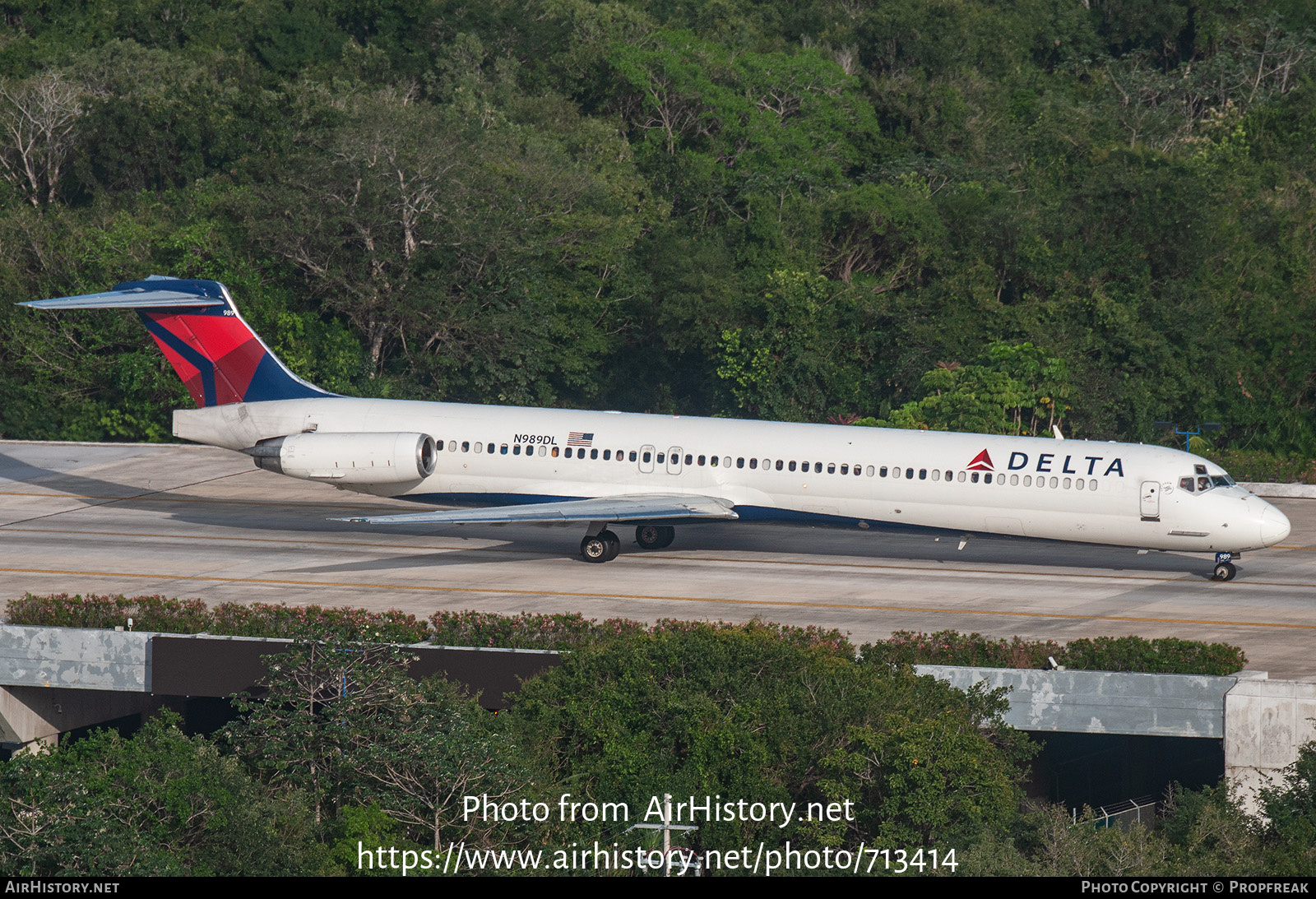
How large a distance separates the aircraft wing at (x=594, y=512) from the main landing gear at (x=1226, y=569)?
10.5 m

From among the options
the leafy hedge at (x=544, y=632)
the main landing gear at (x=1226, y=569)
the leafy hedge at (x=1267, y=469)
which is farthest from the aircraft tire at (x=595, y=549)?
the leafy hedge at (x=1267, y=469)

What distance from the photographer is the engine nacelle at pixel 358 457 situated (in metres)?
34.0

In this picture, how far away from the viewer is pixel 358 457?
3400 centimetres

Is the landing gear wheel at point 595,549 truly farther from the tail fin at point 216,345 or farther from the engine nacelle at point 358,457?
the tail fin at point 216,345

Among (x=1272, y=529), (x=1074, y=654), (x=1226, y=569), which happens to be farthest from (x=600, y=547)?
(x=1272, y=529)

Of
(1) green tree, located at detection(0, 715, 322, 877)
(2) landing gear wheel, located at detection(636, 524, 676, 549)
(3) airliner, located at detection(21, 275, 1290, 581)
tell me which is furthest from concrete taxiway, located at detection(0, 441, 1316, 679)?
(1) green tree, located at detection(0, 715, 322, 877)

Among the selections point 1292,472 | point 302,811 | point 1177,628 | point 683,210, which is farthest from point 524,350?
point 302,811

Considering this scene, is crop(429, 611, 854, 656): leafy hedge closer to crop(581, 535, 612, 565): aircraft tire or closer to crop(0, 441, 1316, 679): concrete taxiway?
crop(0, 441, 1316, 679): concrete taxiway

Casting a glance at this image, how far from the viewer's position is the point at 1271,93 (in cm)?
7038

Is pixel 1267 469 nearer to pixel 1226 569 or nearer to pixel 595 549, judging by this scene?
pixel 1226 569

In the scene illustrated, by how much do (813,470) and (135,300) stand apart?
16919 millimetres

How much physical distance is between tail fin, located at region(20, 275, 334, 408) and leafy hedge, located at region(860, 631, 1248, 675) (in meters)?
17.8

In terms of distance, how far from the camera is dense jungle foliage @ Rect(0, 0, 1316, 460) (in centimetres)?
5247

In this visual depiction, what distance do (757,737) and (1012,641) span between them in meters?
6.19
